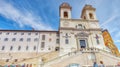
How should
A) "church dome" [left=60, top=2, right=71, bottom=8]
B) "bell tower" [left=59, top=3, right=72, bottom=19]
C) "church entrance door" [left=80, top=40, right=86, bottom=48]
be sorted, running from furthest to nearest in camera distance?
"church dome" [left=60, top=2, right=71, bottom=8] → "bell tower" [left=59, top=3, right=72, bottom=19] → "church entrance door" [left=80, top=40, right=86, bottom=48]

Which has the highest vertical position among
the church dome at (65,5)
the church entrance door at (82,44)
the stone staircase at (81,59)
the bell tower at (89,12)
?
the church dome at (65,5)

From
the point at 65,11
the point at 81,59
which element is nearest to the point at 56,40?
the point at 65,11

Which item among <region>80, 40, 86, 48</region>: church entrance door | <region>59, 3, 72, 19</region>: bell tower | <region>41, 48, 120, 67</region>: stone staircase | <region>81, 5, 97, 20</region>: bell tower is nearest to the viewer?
<region>41, 48, 120, 67</region>: stone staircase

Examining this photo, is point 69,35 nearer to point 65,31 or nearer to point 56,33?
point 65,31

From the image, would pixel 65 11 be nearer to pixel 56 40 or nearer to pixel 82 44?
pixel 56 40

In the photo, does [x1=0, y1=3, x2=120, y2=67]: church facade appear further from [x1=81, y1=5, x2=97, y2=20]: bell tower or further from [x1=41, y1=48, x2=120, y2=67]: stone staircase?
[x1=41, y1=48, x2=120, y2=67]: stone staircase

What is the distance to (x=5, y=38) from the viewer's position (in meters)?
33.7

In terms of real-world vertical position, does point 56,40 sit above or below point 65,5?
below

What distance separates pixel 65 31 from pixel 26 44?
13133 millimetres

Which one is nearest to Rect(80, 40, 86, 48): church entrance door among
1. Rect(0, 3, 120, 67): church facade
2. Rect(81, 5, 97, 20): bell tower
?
Rect(0, 3, 120, 67): church facade

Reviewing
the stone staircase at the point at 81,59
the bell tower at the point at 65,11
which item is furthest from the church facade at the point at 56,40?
the stone staircase at the point at 81,59

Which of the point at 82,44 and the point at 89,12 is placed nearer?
the point at 82,44

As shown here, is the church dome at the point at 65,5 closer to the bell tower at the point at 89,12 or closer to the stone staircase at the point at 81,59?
the bell tower at the point at 89,12

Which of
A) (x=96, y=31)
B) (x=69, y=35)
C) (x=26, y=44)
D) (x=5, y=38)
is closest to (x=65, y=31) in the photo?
(x=69, y=35)
